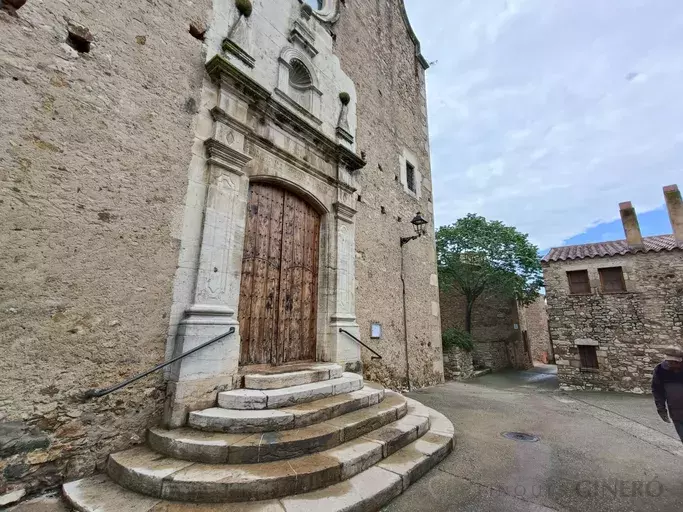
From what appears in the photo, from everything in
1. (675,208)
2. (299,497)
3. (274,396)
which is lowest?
(299,497)

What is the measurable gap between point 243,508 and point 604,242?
46.1 feet

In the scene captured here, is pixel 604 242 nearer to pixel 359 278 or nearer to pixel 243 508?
pixel 359 278

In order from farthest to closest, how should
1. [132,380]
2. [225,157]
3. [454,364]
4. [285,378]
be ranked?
[454,364] → [225,157] → [285,378] → [132,380]

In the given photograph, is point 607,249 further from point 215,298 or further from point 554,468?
point 215,298

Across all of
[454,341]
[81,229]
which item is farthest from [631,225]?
[81,229]

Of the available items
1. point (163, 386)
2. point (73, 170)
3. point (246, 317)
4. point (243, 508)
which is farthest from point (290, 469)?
point (73, 170)

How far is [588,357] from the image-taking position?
30.7 feet

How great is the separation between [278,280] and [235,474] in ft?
7.99

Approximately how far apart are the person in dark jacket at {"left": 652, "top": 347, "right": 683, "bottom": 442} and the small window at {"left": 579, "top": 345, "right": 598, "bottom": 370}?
26.5 feet

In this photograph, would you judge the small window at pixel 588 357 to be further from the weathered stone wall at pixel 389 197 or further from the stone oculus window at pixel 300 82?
the stone oculus window at pixel 300 82

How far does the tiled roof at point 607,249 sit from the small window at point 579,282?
49 centimetres

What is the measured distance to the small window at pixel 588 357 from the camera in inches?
363

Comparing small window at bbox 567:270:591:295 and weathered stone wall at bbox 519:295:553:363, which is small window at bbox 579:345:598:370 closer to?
small window at bbox 567:270:591:295

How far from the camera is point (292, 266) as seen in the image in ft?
14.6
